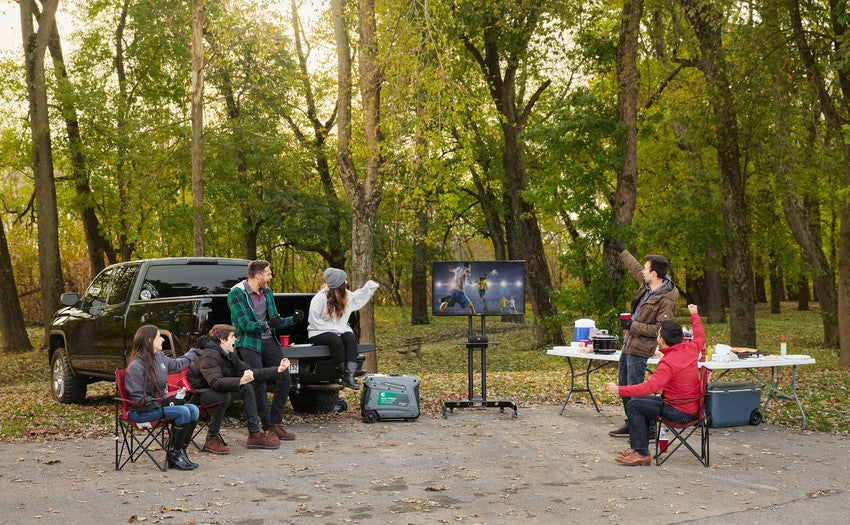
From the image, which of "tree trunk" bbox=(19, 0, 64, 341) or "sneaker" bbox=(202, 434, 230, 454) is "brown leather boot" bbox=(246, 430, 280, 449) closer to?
"sneaker" bbox=(202, 434, 230, 454)

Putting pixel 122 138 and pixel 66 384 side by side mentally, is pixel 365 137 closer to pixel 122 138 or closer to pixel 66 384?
pixel 66 384

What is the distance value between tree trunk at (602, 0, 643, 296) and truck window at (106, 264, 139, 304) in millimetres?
10855

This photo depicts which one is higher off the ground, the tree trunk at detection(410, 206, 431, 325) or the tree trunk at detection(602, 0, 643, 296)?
the tree trunk at detection(602, 0, 643, 296)

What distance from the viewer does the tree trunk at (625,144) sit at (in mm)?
20688

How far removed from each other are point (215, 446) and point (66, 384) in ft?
17.1

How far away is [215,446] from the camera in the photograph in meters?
9.80

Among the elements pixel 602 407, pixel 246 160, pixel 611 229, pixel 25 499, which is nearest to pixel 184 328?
pixel 25 499

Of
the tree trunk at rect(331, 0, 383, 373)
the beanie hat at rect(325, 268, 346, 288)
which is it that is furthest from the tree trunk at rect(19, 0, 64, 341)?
the beanie hat at rect(325, 268, 346, 288)

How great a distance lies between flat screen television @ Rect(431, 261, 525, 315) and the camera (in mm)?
12109

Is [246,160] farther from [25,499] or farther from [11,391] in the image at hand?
[25,499]

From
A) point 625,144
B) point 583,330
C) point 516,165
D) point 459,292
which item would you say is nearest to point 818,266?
point 516,165

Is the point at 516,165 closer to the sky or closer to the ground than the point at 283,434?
closer to the sky

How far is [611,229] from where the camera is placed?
20.8 m

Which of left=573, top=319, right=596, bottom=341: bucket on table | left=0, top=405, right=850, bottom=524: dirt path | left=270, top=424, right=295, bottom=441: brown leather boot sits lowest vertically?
left=0, top=405, right=850, bottom=524: dirt path
